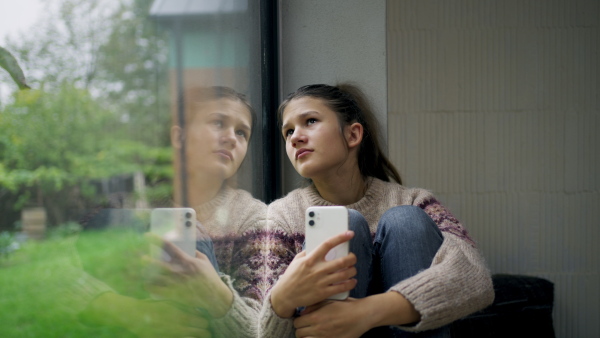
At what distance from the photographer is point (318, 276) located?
37.2 inches

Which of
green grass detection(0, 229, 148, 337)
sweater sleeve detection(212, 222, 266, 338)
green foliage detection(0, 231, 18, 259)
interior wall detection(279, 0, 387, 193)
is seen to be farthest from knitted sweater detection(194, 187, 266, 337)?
interior wall detection(279, 0, 387, 193)

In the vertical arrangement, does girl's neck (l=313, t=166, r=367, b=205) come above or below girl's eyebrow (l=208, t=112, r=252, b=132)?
below

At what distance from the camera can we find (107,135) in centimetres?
48

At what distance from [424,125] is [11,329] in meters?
1.80

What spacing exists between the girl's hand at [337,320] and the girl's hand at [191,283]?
0.50ft

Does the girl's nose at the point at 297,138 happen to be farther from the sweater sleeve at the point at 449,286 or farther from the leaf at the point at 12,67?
the leaf at the point at 12,67

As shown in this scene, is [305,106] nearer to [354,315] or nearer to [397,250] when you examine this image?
[397,250]

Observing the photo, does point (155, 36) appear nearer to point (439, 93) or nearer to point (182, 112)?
point (182, 112)

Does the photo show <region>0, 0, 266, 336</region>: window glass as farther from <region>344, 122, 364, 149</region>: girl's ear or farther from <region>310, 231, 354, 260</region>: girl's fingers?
<region>344, 122, 364, 149</region>: girl's ear

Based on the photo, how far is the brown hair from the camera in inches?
57.3

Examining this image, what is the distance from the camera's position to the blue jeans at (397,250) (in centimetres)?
107

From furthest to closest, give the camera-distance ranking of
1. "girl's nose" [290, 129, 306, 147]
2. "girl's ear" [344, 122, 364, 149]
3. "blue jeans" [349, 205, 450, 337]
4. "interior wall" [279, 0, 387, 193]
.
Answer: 1. "interior wall" [279, 0, 387, 193]
2. "girl's ear" [344, 122, 364, 149]
3. "girl's nose" [290, 129, 306, 147]
4. "blue jeans" [349, 205, 450, 337]

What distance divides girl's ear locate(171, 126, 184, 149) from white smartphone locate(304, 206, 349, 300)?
1.18ft

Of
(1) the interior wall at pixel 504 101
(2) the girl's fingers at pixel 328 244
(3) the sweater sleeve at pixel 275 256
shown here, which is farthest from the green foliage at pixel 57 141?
(1) the interior wall at pixel 504 101
